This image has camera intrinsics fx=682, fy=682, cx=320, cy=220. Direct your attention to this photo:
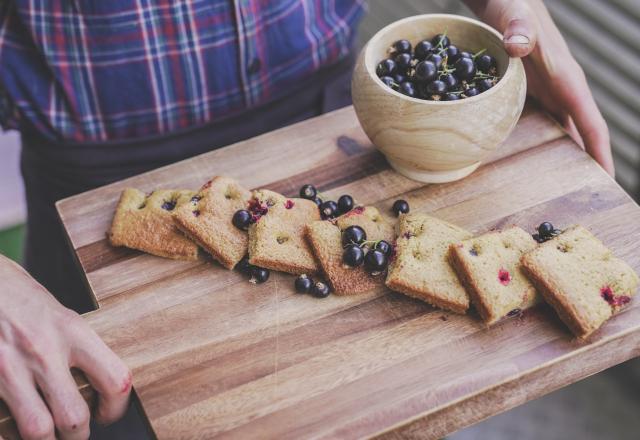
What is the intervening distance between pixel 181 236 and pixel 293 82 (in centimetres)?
57

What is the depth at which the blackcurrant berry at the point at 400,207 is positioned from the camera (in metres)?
1.20

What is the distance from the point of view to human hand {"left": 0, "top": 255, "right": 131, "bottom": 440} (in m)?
0.96

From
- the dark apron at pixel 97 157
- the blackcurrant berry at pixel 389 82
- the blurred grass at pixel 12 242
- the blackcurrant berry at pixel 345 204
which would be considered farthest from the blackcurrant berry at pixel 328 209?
the blurred grass at pixel 12 242

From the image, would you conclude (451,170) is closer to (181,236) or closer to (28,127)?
(181,236)

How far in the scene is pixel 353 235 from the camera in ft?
3.63

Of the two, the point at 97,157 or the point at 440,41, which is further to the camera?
the point at 97,157

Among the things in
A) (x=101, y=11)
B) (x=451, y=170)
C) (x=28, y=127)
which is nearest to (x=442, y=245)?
(x=451, y=170)

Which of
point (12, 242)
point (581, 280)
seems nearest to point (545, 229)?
point (581, 280)

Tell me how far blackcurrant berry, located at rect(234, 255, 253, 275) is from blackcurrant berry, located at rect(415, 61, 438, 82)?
41 centimetres

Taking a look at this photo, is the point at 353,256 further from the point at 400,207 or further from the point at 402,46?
the point at 402,46

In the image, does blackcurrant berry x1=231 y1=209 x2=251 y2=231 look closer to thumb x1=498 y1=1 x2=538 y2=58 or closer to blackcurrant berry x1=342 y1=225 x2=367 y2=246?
blackcurrant berry x1=342 y1=225 x2=367 y2=246

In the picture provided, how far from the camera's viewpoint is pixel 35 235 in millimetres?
1636

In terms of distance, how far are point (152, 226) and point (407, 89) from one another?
1.60 feet

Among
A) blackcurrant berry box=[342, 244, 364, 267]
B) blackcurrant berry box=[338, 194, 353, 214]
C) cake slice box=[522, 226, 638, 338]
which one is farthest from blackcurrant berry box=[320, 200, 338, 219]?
cake slice box=[522, 226, 638, 338]
